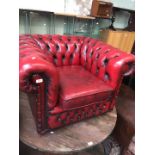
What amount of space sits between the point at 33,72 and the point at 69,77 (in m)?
0.50

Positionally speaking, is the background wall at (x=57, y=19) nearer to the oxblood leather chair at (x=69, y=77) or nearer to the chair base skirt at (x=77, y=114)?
the oxblood leather chair at (x=69, y=77)

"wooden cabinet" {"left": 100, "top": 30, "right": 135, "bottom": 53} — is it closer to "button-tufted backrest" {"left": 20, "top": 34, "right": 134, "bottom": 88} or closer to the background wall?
the background wall

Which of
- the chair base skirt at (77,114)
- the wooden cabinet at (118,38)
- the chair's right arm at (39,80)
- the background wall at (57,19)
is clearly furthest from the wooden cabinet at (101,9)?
the chair's right arm at (39,80)

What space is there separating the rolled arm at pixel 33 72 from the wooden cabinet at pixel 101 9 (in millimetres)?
2047

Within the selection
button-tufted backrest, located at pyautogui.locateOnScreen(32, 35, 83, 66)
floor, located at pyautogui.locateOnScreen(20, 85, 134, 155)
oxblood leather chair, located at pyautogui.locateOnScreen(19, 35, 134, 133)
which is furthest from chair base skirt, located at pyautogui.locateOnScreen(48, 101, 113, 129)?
button-tufted backrest, located at pyautogui.locateOnScreen(32, 35, 83, 66)

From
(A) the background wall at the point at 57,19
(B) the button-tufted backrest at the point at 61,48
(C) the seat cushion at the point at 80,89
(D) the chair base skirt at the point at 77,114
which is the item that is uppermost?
(A) the background wall at the point at 57,19

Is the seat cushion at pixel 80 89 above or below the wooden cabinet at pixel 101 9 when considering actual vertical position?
below

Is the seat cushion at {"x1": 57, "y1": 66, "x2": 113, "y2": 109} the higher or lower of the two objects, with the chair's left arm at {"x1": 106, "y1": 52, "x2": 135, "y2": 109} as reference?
lower

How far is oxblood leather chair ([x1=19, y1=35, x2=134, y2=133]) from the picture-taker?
28.4 inches

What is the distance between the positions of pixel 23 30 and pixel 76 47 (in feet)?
3.74

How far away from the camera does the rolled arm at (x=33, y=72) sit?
0.65 m

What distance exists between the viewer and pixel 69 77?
1149mm

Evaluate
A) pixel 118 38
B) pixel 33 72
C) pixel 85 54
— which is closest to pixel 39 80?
pixel 33 72

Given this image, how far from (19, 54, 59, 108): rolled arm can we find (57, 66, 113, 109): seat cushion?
16 centimetres
